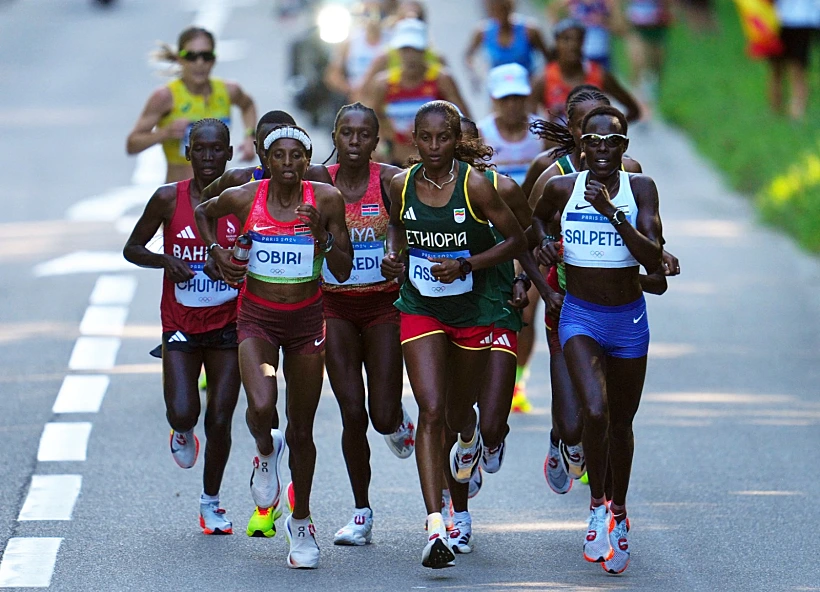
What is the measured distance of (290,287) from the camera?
7.71m

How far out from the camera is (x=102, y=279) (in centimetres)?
1448

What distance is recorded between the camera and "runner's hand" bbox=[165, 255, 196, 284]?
27.1 feet

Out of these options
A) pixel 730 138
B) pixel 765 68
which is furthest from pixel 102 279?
pixel 765 68

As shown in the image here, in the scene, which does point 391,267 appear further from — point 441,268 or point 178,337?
point 178,337

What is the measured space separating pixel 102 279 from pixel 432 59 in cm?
347

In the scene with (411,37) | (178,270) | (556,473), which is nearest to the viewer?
(178,270)

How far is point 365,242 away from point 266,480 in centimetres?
124

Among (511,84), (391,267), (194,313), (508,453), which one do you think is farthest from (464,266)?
(511,84)

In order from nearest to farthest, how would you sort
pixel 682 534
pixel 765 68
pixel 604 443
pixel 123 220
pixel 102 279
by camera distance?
pixel 604 443, pixel 682 534, pixel 102 279, pixel 123 220, pixel 765 68

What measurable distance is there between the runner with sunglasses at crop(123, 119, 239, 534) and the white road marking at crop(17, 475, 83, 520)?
704mm

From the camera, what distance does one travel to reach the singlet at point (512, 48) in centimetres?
1498

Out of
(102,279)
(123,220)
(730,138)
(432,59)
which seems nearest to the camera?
(432,59)

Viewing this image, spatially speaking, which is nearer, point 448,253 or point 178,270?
point 448,253

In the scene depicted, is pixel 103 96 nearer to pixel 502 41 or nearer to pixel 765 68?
pixel 765 68
